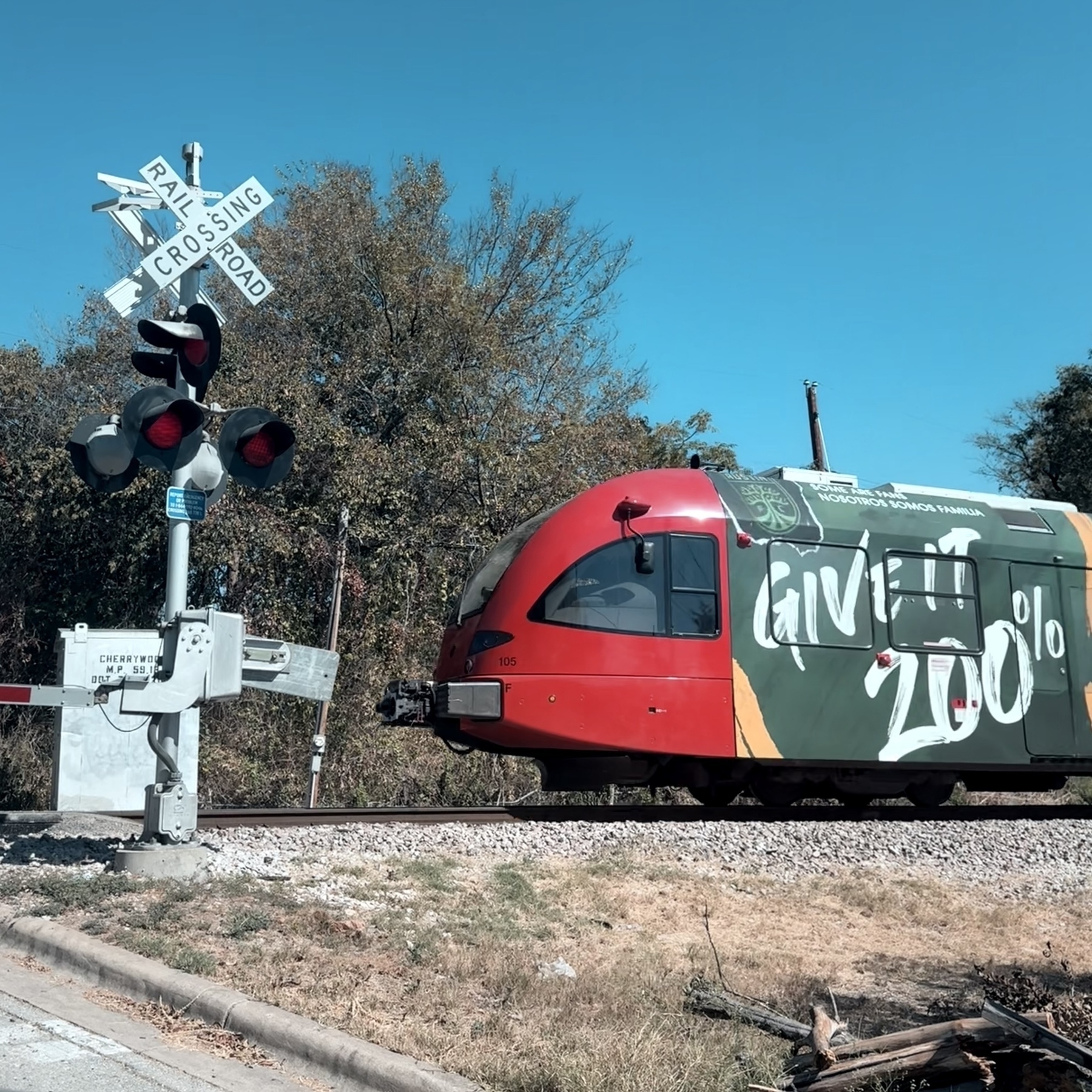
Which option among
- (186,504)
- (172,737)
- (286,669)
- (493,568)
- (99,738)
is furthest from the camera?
(493,568)

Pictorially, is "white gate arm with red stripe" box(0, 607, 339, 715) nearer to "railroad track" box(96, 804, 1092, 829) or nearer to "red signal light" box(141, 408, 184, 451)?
"red signal light" box(141, 408, 184, 451)

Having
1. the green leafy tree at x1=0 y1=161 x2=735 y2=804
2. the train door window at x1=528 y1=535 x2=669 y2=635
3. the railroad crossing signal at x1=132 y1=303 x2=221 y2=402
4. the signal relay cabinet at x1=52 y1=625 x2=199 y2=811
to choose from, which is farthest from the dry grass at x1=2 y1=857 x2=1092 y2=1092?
the green leafy tree at x1=0 y1=161 x2=735 y2=804

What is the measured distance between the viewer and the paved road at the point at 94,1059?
4.18 meters

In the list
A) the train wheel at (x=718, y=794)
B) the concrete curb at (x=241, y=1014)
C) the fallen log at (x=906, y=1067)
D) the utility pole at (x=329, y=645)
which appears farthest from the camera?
the utility pole at (x=329, y=645)

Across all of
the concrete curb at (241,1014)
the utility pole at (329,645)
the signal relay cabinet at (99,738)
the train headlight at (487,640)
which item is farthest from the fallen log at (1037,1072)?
the signal relay cabinet at (99,738)

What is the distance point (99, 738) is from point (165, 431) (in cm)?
474

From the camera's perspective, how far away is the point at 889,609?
1169 centimetres

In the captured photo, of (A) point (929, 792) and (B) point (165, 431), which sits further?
(A) point (929, 792)

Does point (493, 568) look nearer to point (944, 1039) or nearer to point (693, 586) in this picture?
point (693, 586)

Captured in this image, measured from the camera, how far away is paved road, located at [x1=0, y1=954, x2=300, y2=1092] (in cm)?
418

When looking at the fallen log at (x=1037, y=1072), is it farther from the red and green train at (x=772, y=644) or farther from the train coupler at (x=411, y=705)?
the train coupler at (x=411, y=705)

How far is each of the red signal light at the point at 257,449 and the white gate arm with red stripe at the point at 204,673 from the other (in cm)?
102

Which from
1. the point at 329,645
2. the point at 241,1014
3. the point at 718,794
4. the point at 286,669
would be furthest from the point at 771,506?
the point at 241,1014

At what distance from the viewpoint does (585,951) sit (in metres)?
6.89
